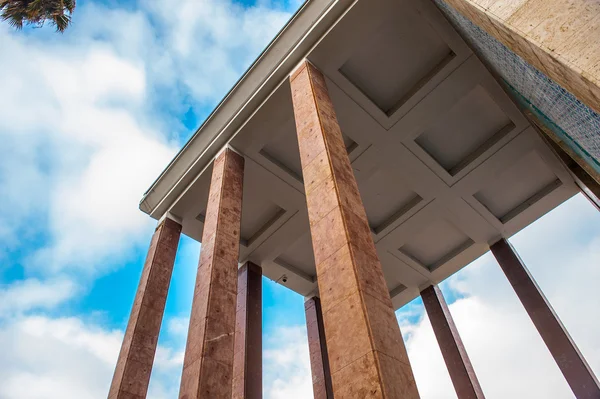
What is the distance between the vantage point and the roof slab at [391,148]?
359 inches

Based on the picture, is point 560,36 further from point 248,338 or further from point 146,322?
point 248,338

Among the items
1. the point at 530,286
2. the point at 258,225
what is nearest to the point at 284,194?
the point at 258,225

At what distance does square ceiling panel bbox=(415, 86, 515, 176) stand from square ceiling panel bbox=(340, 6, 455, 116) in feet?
4.50

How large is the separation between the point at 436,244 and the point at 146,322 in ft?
32.0

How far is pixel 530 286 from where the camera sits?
11.8 metres

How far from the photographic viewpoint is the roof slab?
9.12m

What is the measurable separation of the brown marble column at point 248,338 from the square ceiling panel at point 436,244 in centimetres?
530

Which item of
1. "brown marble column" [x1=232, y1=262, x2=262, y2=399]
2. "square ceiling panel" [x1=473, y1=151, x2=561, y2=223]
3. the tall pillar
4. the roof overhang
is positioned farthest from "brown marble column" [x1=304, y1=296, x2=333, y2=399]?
the tall pillar

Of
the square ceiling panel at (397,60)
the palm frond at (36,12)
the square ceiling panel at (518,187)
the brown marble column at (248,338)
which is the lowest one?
the brown marble column at (248,338)

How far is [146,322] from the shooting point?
924 cm

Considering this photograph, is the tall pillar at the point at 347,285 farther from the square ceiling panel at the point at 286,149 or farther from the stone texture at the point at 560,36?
the square ceiling panel at the point at 286,149

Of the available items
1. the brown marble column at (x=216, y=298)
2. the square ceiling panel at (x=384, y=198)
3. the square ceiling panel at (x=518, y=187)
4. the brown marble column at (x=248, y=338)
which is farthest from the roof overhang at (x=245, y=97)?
the square ceiling panel at (x=518, y=187)

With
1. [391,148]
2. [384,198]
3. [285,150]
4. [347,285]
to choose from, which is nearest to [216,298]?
[347,285]

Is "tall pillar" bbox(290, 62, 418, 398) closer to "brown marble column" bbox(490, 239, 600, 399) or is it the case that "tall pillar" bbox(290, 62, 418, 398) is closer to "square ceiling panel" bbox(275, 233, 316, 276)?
"square ceiling panel" bbox(275, 233, 316, 276)
